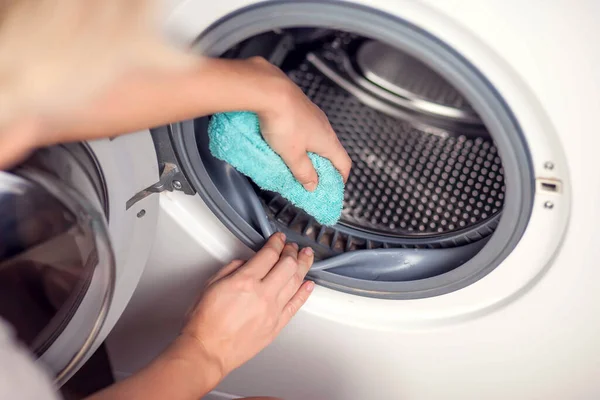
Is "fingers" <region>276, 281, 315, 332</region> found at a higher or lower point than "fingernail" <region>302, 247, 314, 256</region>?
lower

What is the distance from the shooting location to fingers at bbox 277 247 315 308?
69cm

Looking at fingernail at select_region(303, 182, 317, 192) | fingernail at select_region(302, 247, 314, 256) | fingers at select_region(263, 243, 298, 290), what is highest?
fingernail at select_region(303, 182, 317, 192)

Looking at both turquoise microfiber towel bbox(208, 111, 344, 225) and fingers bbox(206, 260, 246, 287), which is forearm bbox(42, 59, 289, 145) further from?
fingers bbox(206, 260, 246, 287)

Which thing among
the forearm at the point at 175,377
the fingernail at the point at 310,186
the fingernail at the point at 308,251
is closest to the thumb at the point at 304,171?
the fingernail at the point at 310,186

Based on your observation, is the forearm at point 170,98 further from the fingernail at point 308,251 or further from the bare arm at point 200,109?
the fingernail at point 308,251

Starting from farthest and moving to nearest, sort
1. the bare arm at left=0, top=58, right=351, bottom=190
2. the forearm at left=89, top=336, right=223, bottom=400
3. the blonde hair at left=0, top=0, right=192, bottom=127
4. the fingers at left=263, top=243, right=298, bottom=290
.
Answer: the fingers at left=263, top=243, right=298, bottom=290
the forearm at left=89, top=336, right=223, bottom=400
the bare arm at left=0, top=58, right=351, bottom=190
the blonde hair at left=0, top=0, right=192, bottom=127

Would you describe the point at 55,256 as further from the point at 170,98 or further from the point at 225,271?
the point at 170,98

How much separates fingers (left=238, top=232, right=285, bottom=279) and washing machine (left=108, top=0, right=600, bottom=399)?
0.03 meters

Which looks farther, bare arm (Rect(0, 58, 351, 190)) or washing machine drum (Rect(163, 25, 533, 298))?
washing machine drum (Rect(163, 25, 533, 298))

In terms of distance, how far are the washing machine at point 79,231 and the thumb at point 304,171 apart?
15 cm

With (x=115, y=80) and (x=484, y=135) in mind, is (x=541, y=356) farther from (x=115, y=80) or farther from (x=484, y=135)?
(x=115, y=80)

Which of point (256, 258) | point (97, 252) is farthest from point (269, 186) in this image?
point (97, 252)

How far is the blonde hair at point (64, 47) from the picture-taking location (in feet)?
1.16

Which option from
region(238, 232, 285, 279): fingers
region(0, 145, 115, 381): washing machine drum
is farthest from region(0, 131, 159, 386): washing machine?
region(238, 232, 285, 279): fingers
